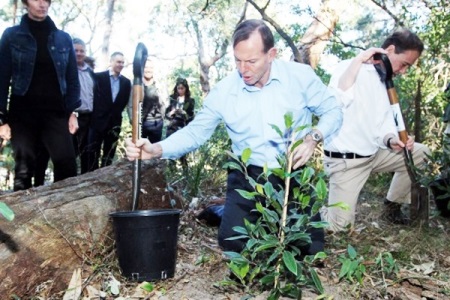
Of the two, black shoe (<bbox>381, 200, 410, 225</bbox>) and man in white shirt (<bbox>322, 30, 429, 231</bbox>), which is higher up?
man in white shirt (<bbox>322, 30, 429, 231</bbox>)

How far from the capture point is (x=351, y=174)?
4.07 m

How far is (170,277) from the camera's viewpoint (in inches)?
111

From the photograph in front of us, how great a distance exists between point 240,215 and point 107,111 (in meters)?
3.44

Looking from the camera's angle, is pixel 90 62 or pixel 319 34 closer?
pixel 90 62

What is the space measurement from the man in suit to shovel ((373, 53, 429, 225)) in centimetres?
325

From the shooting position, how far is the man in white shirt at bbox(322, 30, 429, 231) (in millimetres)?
3840

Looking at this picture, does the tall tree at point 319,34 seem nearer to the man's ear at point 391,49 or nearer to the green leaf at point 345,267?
the man's ear at point 391,49

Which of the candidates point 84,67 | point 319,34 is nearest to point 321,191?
point 84,67

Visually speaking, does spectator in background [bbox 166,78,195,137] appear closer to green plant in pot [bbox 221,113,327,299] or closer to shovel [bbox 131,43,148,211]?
shovel [bbox 131,43,148,211]

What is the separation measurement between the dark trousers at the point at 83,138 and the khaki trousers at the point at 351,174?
3.02 metres

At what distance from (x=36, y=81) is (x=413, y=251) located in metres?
3.02

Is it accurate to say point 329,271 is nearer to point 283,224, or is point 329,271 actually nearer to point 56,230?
point 283,224

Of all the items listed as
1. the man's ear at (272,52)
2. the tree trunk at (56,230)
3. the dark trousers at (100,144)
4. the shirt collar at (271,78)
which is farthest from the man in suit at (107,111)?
the man's ear at (272,52)

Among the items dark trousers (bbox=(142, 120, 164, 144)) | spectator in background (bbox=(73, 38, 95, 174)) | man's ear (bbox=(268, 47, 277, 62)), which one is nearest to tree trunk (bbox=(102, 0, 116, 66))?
dark trousers (bbox=(142, 120, 164, 144))
